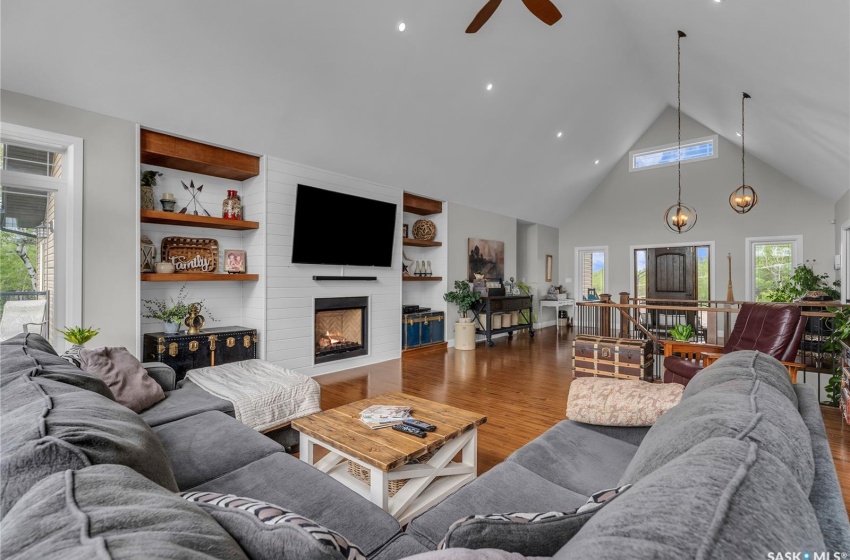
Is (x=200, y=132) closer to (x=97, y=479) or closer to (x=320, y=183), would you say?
(x=320, y=183)

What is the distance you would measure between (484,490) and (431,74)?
449cm

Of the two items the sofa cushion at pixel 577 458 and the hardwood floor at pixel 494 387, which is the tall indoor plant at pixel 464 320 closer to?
the hardwood floor at pixel 494 387

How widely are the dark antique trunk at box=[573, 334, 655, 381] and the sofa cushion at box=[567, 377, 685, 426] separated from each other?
1.91 meters

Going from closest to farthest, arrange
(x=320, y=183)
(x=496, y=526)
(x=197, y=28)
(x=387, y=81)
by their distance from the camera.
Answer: (x=496, y=526) < (x=197, y=28) < (x=387, y=81) < (x=320, y=183)

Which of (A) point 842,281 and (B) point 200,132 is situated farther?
(A) point 842,281

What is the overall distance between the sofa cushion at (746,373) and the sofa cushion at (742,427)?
5.7 inches

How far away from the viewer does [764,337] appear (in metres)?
3.46

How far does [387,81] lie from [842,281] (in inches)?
293

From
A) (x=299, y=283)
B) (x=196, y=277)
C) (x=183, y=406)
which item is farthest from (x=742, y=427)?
(x=299, y=283)

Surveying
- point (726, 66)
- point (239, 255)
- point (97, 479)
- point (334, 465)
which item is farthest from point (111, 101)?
point (726, 66)

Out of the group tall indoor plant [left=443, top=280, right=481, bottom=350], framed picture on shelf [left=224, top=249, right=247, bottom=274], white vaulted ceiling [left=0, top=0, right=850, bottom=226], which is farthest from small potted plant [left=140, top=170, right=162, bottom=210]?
tall indoor plant [left=443, top=280, right=481, bottom=350]

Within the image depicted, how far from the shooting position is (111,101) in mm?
3428

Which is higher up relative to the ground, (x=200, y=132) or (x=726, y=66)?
(x=726, y=66)

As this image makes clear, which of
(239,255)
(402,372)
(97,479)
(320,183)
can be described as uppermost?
(320,183)
